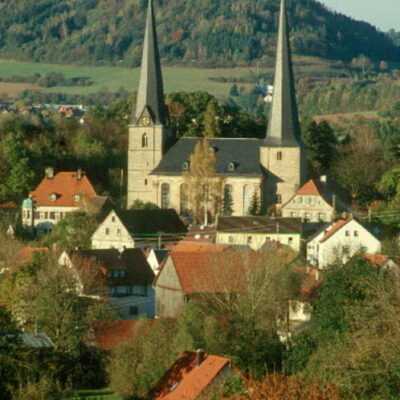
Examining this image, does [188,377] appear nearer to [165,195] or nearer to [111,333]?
[111,333]

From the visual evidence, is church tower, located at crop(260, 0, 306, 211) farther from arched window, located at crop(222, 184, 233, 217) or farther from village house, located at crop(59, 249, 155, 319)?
village house, located at crop(59, 249, 155, 319)

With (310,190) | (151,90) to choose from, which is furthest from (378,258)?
(151,90)

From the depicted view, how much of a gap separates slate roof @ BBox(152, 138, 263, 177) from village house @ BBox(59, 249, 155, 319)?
17.8 meters

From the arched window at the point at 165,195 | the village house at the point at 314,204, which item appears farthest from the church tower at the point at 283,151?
the arched window at the point at 165,195

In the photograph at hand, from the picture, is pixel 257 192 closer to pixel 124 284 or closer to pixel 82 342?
pixel 124 284

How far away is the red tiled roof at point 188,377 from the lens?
31528 mm

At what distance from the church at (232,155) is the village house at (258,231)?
836 centimetres

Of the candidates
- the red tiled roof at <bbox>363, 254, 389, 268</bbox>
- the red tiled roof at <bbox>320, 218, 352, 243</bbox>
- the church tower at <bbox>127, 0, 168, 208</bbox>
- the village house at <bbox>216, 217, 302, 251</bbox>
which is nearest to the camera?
the red tiled roof at <bbox>363, 254, 389, 268</bbox>

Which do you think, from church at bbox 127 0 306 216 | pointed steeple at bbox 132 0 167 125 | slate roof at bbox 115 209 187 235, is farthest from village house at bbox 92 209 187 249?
pointed steeple at bbox 132 0 167 125

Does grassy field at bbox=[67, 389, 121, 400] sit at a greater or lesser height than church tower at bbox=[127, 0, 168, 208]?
lesser

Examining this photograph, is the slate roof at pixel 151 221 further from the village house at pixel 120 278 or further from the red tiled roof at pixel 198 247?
the village house at pixel 120 278

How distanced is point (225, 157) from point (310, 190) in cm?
619

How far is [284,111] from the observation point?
67.6m

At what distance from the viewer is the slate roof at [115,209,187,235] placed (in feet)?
193
